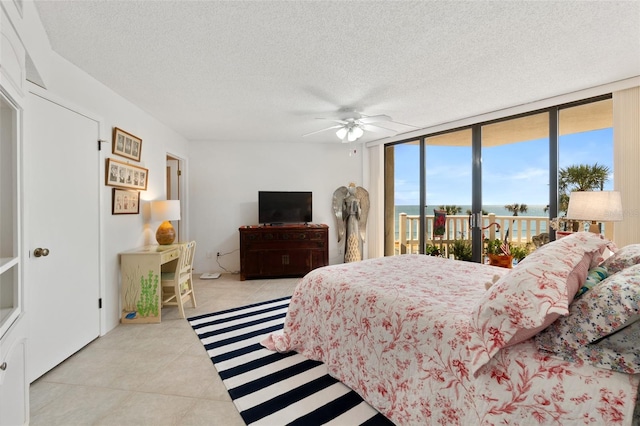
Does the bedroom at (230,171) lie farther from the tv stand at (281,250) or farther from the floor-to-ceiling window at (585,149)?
the floor-to-ceiling window at (585,149)

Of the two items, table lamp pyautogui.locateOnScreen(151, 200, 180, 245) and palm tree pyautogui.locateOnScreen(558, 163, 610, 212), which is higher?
palm tree pyautogui.locateOnScreen(558, 163, 610, 212)

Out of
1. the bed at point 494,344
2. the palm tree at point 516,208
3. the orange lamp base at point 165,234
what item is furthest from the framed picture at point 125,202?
the palm tree at point 516,208

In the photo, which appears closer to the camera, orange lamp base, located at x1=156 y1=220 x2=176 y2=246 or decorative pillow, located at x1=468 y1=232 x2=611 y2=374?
decorative pillow, located at x1=468 y1=232 x2=611 y2=374

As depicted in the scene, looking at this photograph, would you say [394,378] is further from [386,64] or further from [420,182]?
[420,182]

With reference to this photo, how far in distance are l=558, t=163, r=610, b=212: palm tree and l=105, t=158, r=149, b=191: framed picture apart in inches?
188

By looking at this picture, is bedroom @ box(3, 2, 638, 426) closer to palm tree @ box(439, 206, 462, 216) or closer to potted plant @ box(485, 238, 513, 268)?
palm tree @ box(439, 206, 462, 216)

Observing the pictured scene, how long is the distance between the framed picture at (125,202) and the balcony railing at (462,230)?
4103 millimetres

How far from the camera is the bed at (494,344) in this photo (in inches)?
35.8

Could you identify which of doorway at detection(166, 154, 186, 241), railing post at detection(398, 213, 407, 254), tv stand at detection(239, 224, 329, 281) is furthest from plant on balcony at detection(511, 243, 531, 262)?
doorway at detection(166, 154, 186, 241)

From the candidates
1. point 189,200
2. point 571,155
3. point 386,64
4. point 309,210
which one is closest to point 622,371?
point 386,64

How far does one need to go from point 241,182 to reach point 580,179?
475cm

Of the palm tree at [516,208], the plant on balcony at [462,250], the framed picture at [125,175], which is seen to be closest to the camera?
the framed picture at [125,175]

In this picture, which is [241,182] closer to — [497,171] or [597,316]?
[497,171]

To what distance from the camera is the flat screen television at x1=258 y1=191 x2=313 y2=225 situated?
488 centimetres
